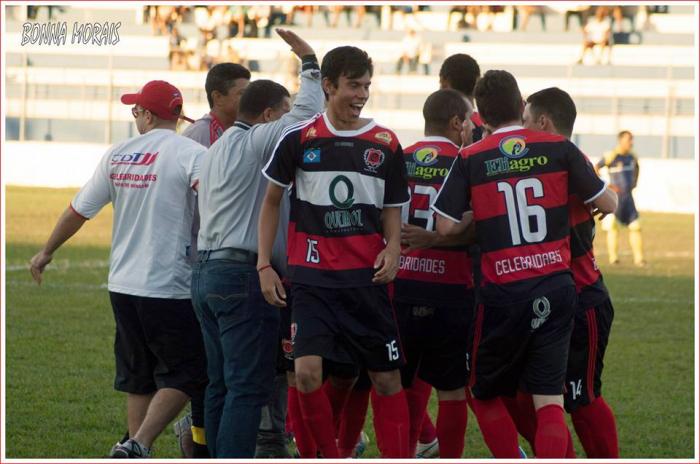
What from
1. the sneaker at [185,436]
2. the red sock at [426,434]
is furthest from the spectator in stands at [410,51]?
the sneaker at [185,436]

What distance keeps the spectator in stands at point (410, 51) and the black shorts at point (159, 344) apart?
2923 centimetres

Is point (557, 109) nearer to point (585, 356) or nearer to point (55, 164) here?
point (585, 356)

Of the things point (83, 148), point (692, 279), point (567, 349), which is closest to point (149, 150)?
point (567, 349)

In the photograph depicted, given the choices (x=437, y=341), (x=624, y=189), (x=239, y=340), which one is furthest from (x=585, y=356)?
(x=624, y=189)

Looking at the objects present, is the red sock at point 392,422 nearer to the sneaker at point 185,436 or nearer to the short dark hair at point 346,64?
the sneaker at point 185,436

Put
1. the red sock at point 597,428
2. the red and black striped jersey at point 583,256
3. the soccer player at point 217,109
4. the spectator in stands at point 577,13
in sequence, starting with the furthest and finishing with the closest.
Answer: the spectator in stands at point 577,13 < the soccer player at point 217,109 < the red sock at point 597,428 < the red and black striped jersey at point 583,256

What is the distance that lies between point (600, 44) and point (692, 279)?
20.2m

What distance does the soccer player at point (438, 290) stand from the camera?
19.3ft

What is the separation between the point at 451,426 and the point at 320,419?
2.84 feet

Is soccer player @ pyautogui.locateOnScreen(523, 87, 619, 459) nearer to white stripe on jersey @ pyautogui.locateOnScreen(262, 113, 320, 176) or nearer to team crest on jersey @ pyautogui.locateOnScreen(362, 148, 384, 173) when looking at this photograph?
team crest on jersey @ pyautogui.locateOnScreen(362, 148, 384, 173)

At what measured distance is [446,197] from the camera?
5.37 metres

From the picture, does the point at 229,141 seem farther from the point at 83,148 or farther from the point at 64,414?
the point at 83,148

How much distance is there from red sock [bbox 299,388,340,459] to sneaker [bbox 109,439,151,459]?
2.91 feet

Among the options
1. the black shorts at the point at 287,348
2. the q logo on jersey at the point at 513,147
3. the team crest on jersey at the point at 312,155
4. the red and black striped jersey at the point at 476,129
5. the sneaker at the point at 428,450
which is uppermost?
the red and black striped jersey at the point at 476,129
